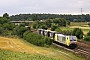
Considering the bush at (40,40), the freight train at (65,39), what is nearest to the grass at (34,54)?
the freight train at (65,39)

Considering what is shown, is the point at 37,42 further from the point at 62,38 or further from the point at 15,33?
the point at 15,33

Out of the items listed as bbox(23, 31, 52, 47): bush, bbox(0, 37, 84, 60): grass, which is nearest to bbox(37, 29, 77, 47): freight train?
bbox(23, 31, 52, 47): bush

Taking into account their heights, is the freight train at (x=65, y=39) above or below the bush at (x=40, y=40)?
above

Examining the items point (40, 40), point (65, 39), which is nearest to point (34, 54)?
point (65, 39)

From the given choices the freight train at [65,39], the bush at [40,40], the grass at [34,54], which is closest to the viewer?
the grass at [34,54]

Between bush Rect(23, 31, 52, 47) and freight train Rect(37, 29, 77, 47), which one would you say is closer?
A: freight train Rect(37, 29, 77, 47)

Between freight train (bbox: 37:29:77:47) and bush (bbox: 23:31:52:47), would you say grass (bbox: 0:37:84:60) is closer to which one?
freight train (bbox: 37:29:77:47)

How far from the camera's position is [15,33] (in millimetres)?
83188

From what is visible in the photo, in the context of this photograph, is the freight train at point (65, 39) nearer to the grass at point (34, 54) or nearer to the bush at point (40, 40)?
the bush at point (40, 40)

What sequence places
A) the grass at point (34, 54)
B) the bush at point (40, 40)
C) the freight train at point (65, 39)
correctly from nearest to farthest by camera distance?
the grass at point (34, 54), the freight train at point (65, 39), the bush at point (40, 40)

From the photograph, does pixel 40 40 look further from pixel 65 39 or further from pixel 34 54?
pixel 34 54

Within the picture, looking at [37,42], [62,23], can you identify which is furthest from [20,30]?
[62,23]

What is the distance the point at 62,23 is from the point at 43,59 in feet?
374

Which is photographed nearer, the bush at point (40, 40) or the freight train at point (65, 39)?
Answer: the freight train at point (65, 39)
